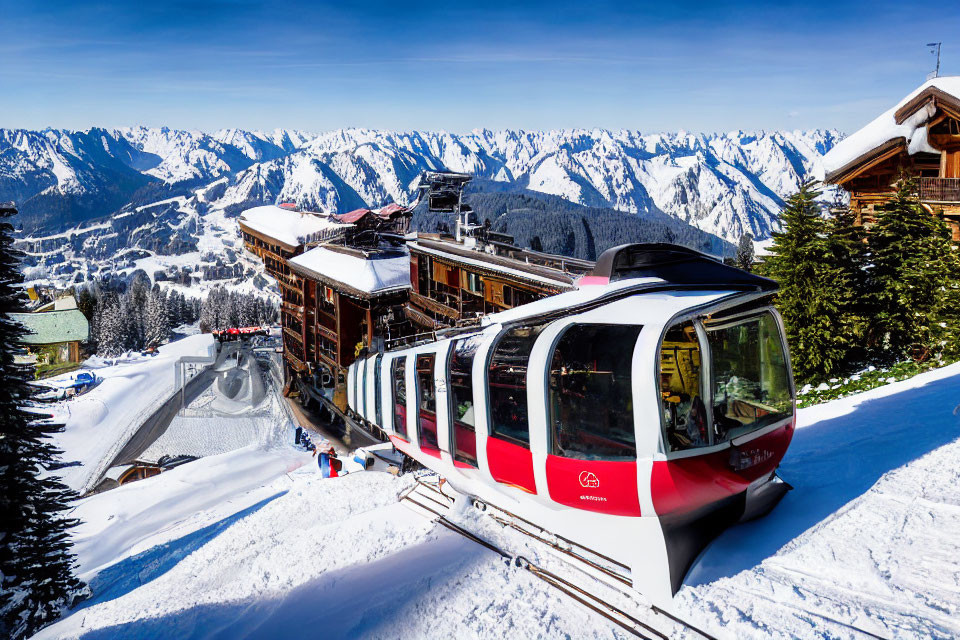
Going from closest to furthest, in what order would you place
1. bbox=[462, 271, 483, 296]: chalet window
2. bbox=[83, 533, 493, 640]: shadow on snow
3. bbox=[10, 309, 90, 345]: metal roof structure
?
bbox=[83, 533, 493, 640]: shadow on snow, bbox=[462, 271, 483, 296]: chalet window, bbox=[10, 309, 90, 345]: metal roof structure

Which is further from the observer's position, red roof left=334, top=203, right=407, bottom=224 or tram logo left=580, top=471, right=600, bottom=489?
red roof left=334, top=203, right=407, bottom=224

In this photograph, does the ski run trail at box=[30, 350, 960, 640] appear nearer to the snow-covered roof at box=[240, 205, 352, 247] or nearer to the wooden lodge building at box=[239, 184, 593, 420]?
the wooden lodge building at box=[239, 184, 593, 420]

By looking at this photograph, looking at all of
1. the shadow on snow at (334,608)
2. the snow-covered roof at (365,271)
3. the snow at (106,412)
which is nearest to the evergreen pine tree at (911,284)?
the shadow on snow at (334,608)

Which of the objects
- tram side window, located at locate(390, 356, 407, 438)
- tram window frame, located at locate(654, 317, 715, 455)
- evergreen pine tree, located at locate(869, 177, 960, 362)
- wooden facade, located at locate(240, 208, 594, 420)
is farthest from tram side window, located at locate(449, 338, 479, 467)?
evergreen pine tree, located at locate(869, 177, 960, 362)

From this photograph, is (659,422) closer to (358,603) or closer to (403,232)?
(358,603)

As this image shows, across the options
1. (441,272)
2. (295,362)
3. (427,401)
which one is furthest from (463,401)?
(295,362)
